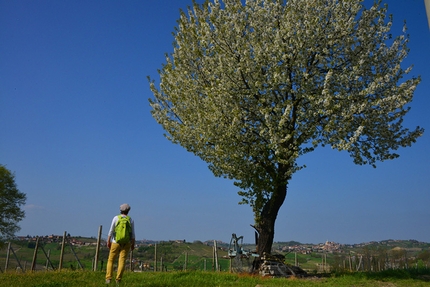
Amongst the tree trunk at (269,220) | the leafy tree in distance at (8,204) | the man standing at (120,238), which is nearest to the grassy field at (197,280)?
the man standing at (120,238)

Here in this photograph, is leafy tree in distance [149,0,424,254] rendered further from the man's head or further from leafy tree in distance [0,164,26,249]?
leafy tree in distance [0,164,26,249]

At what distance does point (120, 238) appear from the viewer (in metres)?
11.2

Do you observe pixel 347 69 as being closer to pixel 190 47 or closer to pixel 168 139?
pixel 190 47

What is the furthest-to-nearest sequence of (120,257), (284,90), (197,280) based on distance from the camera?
1. (284,90)
2. (197,280)
3. (120,257)

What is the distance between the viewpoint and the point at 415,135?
1964cm

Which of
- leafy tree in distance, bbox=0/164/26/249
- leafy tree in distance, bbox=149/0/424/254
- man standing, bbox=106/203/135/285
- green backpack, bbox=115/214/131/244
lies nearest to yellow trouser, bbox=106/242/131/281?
man standing, bbox=106/203/135/285

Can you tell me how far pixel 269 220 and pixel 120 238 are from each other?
9.47 m

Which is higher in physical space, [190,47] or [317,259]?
[190,47]

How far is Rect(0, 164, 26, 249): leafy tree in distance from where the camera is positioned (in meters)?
46.7

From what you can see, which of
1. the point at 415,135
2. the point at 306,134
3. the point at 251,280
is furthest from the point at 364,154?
the point at 251,280

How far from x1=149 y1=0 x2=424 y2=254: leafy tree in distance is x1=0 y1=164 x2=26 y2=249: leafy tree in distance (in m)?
36.9

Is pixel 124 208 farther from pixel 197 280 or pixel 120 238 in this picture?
pixel 197 280

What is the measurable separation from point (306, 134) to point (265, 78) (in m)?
3.24

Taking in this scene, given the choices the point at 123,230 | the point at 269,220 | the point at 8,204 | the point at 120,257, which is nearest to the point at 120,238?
the point at 123,230
